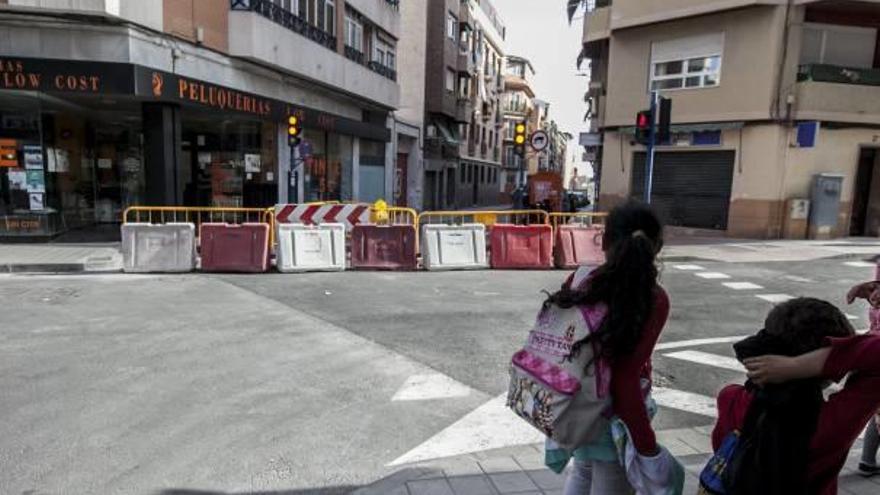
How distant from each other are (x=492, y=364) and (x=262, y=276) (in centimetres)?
640

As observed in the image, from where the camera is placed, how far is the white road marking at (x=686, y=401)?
4.83 meters

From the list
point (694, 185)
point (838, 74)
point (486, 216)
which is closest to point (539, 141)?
point (486, 216)

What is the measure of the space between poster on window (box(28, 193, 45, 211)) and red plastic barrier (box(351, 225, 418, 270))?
26.0 feet

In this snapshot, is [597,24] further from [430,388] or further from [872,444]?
[872,444]

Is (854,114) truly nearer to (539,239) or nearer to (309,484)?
(539,239)

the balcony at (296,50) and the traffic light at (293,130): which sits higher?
the balcony at (296,50)

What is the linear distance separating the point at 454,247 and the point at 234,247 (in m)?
4.31

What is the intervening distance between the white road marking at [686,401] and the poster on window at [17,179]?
48.3 ft

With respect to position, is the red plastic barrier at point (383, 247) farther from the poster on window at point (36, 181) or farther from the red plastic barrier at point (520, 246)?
the poster on window at point (36, 181)

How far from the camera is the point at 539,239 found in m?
12.8

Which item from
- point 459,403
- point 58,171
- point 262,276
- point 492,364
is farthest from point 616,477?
point 58,171

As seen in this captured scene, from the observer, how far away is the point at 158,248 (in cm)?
1130

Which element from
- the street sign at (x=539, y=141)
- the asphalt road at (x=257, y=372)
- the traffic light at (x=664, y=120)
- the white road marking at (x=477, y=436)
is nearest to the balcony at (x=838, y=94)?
the traffic light at (x=664, y=120)

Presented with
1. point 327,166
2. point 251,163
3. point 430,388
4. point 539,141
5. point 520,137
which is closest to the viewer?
point 430,388
